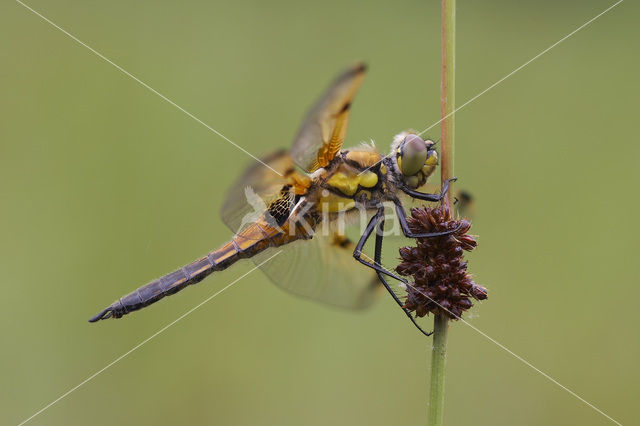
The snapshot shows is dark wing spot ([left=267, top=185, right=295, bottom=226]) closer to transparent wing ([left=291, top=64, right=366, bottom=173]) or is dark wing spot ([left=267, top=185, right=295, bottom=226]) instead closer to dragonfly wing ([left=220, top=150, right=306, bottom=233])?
dragonfly wing ([left=220, top=150, right=306, bottom=233])

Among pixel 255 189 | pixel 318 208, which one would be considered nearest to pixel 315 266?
pixel 318 208

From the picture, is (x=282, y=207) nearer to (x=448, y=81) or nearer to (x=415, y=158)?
(x=415, y=158)

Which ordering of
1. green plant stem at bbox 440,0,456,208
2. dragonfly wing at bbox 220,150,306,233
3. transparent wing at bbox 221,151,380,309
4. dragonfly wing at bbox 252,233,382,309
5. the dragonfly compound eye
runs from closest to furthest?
green plant stem at bbox 440,0,456,208, the dragonfly compound eye, dragonfly wing at bbox 220,150,306,233, transparent wing at bbox 221,151,380,309, dragonfly wing at bbox 252,233,382,309

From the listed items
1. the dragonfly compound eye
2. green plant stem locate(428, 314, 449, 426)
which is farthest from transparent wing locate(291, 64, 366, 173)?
green plant stem locate(428, 314, 449, 426)

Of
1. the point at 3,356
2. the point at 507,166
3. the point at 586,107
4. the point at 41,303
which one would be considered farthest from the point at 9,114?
the point at 586,107

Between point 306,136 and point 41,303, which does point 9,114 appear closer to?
point 41,303

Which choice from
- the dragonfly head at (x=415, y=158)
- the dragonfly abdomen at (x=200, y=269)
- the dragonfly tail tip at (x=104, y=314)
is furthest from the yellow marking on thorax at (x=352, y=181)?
the dragonfly tail tip at (x=104, y=314)
